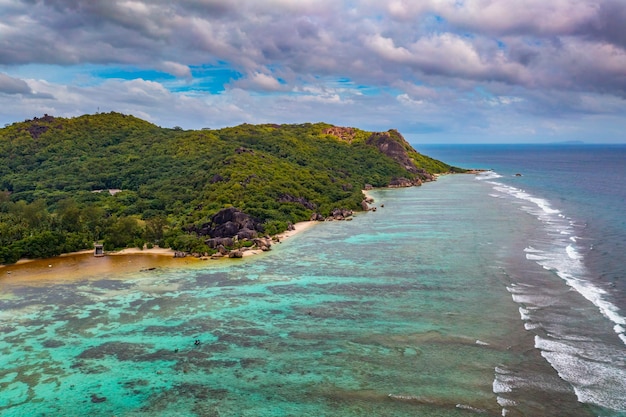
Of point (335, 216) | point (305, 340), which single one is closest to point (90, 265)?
point (305, 340)

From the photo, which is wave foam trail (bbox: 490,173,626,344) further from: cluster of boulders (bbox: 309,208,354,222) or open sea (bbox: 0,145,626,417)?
cluster of boulders (bbox: 309,208,354,222)

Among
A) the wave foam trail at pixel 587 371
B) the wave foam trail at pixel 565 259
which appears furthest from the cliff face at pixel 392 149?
the wave foam trail at pixel 587 371

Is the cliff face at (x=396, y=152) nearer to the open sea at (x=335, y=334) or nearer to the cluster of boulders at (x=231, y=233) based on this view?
the cluster of boulders at (x=231, y=233)

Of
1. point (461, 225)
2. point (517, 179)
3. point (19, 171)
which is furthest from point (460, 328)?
point (517, 179)

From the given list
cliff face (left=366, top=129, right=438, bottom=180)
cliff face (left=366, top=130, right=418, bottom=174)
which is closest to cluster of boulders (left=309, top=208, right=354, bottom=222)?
cliff face (left=366, top=129, right=438, bottom=180)

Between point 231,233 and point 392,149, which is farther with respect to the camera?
point 392,149

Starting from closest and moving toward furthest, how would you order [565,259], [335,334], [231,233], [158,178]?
[335,334], [565,259], [231,233], [158,178]

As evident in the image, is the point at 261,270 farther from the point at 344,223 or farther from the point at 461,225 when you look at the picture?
the point at 461,225

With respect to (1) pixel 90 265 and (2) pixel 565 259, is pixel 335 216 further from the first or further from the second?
(1) pixel 90 265
